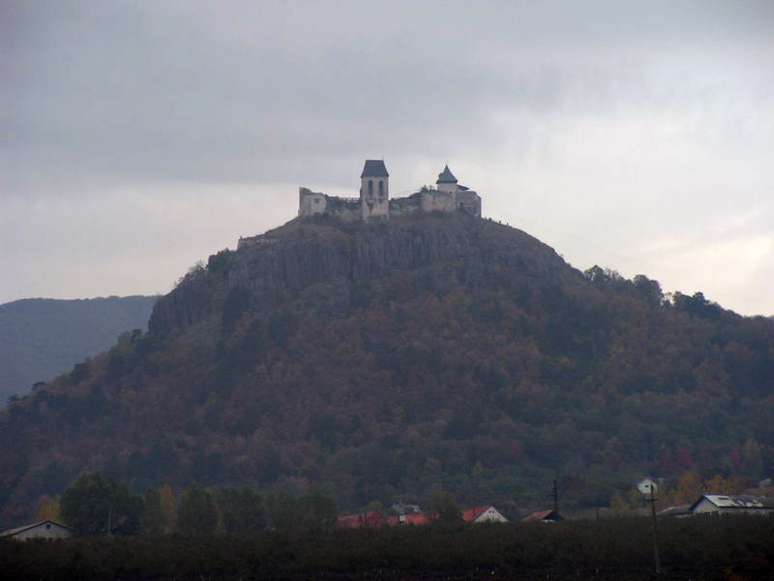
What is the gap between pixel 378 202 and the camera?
589 ft

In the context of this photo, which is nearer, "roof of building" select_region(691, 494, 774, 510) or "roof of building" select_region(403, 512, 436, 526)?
"roof of building" select_region(691, 494, 774, 510)

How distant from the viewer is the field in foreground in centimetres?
7681

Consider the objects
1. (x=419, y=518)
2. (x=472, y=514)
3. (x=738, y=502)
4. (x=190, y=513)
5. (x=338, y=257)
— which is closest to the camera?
(x=738, y=502)

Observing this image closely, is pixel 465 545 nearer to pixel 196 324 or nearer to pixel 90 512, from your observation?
pixel 90 512

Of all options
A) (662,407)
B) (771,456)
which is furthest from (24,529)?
(662,407)

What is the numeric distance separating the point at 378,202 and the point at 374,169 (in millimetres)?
5440

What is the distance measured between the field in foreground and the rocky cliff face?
92.1 m

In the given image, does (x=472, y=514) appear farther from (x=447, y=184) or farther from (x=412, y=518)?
(x=447, y=184)

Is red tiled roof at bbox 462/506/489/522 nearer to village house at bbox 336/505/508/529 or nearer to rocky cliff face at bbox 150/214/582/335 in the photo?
village house at bbox 336/505/508/529

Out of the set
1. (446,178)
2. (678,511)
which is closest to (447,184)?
(446,178)

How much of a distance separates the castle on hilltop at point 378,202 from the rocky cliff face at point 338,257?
996 millimetres

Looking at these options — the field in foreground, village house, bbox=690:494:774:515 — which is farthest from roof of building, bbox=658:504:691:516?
the field in foreground

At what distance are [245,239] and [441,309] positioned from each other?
22910 millimetres

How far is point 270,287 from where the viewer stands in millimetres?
178875
